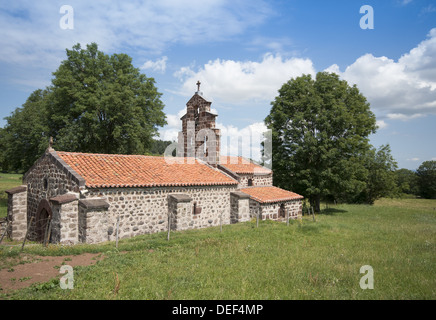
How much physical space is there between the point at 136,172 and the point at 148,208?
2233 millimetres

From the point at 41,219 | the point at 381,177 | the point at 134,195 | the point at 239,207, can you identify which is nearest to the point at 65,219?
the point at 134,195

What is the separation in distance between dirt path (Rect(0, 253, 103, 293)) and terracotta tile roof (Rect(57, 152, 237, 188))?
3706 mm

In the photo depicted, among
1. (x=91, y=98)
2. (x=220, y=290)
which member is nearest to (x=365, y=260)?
(x=220, y=290)

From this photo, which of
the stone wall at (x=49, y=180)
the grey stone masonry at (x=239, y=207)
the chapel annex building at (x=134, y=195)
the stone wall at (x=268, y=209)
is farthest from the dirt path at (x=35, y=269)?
the stone wall at (x=268, y=209)

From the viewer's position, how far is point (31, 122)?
88.2ft

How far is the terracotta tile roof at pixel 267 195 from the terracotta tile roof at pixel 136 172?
6.88 feet

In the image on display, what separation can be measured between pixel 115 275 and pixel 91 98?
1835 cm

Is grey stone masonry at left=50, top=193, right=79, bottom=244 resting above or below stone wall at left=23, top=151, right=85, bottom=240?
below

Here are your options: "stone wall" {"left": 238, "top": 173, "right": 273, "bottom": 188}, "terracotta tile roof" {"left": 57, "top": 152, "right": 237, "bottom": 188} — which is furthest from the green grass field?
"stone wall" {"left": 238, "top": 173, "right": 273, "bottom": 188}

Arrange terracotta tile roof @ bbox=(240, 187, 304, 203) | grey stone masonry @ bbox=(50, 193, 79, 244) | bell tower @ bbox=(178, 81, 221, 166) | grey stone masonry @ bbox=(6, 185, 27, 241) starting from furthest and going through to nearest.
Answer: bell tower @ bbox=(178, 81, 221, 166), terracotta tile roof @ bbox=(240, 187, 304, 203), grey stone masonry @ bbox=(6, 185, 27, 241), grey stone masonry @ bbox=(50, 193, 79, 244)

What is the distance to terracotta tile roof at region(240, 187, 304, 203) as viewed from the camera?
18425 millimetres

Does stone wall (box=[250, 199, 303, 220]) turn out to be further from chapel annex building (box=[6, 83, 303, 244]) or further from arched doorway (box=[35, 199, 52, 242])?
arched doorway (box=[35, 199, 52, 242])

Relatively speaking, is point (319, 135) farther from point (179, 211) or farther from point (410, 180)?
point (410, 180)
